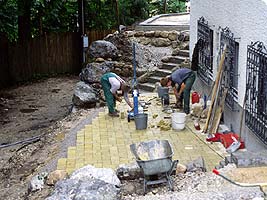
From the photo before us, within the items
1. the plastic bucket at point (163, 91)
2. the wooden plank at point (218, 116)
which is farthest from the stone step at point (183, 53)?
the wooden plank at point (218, 116)

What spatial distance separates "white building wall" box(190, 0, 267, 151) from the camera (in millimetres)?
9117

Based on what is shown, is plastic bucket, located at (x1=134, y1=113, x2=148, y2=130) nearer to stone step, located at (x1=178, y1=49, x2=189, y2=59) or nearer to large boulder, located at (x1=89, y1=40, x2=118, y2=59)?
stone step, located at (x1=178, y1=49, x2=189, y2=59)

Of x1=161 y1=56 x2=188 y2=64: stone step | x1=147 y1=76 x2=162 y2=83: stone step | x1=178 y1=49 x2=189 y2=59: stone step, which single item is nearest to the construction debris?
x1=147 y1=76 x2=162 y2=83: stone step

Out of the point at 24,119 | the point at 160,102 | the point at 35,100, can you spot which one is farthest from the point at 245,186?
the point at 35,100

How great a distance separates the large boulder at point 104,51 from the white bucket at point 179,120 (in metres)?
6.29

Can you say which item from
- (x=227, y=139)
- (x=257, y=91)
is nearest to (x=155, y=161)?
(x=257, y=91)

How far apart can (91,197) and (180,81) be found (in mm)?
5967

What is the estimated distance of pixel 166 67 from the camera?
16516 mm

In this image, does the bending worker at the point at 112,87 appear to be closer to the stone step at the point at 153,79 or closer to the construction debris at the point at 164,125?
the construction debris at the point at 164,125

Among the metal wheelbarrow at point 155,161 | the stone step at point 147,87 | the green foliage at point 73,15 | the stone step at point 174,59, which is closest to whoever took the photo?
the metal wheelbarrow at point 155,161

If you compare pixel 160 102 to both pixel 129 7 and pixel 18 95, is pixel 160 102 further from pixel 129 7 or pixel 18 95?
pixel 129 7

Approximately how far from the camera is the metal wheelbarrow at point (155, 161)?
789 centimetres

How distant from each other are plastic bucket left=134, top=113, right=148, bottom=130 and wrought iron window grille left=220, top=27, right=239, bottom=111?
1.92 metres

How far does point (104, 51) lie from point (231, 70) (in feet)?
23.6
